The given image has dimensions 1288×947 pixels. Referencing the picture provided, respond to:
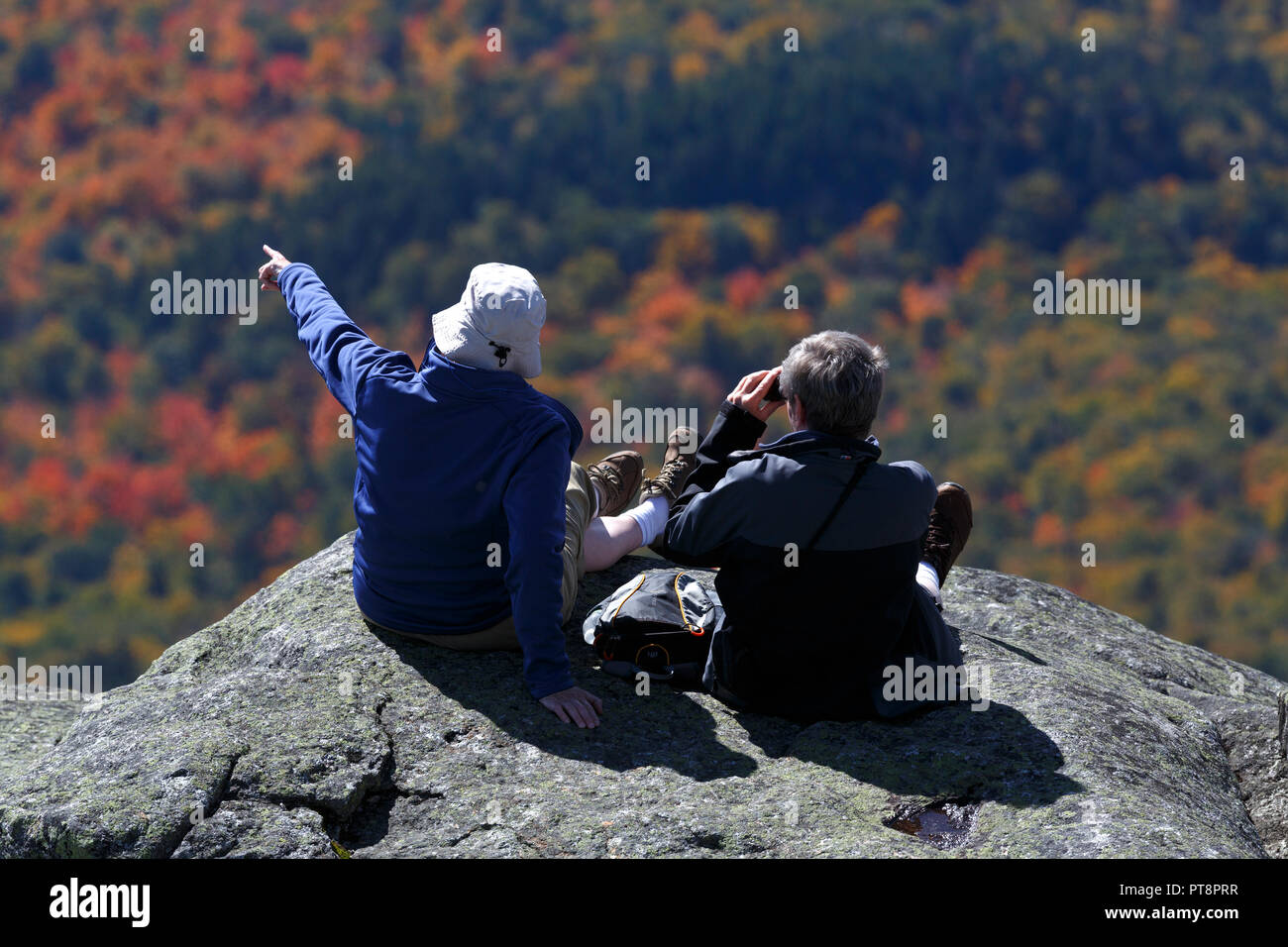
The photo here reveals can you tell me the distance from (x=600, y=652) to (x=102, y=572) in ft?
159

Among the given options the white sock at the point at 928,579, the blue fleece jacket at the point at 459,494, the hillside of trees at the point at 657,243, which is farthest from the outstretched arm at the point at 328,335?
the hillside of trees at the point at 657,243

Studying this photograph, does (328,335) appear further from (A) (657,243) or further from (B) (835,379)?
(A) (657,243)

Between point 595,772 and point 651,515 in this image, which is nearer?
point 595,772

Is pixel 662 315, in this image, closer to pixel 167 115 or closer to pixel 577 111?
pixel 577 111

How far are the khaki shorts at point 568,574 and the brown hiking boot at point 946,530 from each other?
1129 millimetres

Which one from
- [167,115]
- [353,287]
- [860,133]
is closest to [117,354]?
[353,287]

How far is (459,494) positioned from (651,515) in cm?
106

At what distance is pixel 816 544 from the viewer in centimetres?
379

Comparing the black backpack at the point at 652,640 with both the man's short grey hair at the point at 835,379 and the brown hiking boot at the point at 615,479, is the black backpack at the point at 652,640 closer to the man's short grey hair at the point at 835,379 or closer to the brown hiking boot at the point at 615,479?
the man's short grey hair at the point at 835,379

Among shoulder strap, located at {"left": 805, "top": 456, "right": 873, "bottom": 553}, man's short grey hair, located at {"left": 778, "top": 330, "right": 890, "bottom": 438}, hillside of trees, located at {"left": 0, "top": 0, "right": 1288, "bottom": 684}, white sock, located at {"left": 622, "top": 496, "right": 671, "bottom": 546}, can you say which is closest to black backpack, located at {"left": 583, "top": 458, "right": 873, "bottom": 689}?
shoulder strap, located at {"left": 805, "top": 456, "right": 873, "bottom": 553}

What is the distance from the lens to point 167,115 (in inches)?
2672

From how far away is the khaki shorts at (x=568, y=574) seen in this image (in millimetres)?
4246

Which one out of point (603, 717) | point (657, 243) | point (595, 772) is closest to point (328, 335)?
point (603, 717)

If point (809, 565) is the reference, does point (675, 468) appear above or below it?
above
